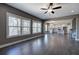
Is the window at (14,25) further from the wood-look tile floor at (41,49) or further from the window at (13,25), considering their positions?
the wood-look tile floor at (41,49)

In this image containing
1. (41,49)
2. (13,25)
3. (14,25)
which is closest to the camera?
(41,49)

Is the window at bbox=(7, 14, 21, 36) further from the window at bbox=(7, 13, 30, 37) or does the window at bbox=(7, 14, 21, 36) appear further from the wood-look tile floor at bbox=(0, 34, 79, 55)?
the wood-look tile floor at bbox=(0, 34, 79, 55)

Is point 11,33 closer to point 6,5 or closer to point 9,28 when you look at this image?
point 9,28

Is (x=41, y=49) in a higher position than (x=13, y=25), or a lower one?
lower

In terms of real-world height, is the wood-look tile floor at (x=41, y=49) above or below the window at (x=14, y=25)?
below

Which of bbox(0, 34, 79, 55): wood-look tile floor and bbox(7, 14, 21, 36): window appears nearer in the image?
bbox(0, 34, 79, 55): wood-look tile floor

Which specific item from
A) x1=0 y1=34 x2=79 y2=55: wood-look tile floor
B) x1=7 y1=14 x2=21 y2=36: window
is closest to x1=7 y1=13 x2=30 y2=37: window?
x1=7 y1=14 x2=21 y2=36: window

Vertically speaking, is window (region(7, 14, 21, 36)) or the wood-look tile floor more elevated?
window (region(7, 14, 21, 36))

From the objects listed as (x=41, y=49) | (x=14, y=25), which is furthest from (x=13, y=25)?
(x=41, y=49)

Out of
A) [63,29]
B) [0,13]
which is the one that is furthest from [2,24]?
[63,29]

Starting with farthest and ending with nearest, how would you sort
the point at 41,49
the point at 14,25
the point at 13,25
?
the point at 14,25
the point at 13,25
the point at 41,49

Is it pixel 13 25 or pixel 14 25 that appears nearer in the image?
pixel 13 25

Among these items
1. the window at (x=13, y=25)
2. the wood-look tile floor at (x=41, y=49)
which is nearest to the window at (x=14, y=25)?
the window at (x=13, y=25)

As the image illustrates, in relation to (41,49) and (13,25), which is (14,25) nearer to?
(13,25)
